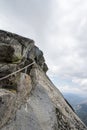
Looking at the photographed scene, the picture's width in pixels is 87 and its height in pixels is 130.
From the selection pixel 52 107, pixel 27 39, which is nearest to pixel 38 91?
pixel 52 107

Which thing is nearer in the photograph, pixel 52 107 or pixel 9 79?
pixel 9 79

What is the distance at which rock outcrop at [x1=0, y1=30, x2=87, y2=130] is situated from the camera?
1265 centimetres

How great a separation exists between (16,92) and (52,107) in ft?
10.4

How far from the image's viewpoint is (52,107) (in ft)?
51.0

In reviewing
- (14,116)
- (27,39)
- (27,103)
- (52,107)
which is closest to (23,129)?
(14,116)

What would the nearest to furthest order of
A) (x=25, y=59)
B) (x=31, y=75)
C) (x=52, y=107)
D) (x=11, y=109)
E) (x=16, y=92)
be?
(x=11, y=109), (x=16, y=92), (x=52, y=107), (x=31, y=75), (x=25, y=59)

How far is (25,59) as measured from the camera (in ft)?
61.2

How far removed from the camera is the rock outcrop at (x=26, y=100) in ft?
41.5

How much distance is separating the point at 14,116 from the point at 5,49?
5316 mm

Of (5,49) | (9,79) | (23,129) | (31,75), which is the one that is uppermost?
(5,49)

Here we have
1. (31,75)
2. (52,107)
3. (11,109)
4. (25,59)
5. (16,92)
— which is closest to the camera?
(11,109)

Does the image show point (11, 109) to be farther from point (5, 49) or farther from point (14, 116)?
point (5, 49)

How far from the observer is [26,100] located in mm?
14781

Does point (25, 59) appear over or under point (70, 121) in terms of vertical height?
over
